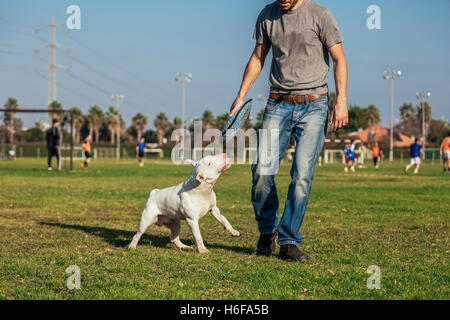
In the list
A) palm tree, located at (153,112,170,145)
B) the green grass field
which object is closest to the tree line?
palm tree, located at (153,112,170,145)

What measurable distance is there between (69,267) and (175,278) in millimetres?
1029

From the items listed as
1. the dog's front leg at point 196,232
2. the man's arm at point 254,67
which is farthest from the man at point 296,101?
the dog's front leg at point 196,232

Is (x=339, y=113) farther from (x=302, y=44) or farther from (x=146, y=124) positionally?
(x=146, y=124)

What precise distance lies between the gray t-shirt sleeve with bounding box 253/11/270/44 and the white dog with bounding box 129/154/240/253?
3.99 feet

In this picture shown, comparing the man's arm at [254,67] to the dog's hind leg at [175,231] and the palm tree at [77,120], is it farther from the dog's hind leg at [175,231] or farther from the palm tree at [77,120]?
the palm tree at [77,120]

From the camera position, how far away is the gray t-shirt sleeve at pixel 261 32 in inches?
224

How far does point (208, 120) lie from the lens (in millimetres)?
119500

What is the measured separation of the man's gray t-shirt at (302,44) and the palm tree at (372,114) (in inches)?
4125

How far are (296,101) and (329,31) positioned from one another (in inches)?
28.2

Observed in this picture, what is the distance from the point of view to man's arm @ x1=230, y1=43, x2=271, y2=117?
5.82 m

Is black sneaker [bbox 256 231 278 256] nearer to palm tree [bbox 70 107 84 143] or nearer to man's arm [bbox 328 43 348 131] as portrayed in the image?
man's arm [bbox 328 43 348 131]

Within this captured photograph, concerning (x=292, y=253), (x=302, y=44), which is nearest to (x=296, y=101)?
(x=302, y=44)
